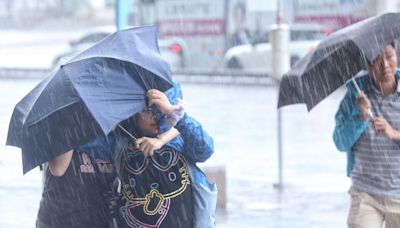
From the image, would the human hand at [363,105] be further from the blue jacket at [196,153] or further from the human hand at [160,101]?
the human hand at [160,101]

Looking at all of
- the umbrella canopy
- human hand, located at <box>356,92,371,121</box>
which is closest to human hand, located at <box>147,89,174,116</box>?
the umbrella canopy

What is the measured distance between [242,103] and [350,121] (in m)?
15.4

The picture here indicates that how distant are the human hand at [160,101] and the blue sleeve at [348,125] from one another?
4.19 ft

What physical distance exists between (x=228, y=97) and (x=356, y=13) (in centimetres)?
463

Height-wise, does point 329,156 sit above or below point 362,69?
below

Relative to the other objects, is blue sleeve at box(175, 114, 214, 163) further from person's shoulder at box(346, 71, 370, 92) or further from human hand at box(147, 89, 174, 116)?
person's shoulder at box(346, 71, 370, 92)

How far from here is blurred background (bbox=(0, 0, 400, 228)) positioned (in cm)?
885

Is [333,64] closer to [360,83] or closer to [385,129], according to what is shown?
[360,83]

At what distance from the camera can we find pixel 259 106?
64.0 feet

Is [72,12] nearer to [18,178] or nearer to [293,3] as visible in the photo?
[293,3]

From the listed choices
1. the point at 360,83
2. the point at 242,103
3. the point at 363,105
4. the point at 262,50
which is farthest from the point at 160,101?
the point at 262,50

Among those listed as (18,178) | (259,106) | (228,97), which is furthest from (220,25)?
(18,178)

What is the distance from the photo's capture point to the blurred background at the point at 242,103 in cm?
885

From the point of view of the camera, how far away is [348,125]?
16.0 ft
